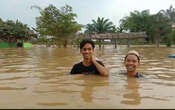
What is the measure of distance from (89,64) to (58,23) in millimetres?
A: 24439

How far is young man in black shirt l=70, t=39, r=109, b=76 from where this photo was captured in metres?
4.31

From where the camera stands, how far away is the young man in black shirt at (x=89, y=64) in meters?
4.31

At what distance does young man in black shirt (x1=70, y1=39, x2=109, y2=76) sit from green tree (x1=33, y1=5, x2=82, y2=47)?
78.6ft

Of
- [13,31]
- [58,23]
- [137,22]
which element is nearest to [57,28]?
[58,23]

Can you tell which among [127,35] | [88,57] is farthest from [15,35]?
[88,57]

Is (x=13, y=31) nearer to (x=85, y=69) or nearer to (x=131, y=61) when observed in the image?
(x=85, y=69)

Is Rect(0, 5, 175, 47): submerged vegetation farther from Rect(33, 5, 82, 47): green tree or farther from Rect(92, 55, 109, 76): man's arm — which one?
Answer: Rect(92, 55, 109, 76): man's arm

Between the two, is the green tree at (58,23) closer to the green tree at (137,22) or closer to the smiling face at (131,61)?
the green tree at (137,22)

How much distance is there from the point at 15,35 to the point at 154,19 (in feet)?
66.5

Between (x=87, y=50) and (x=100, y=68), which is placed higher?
(x=87, y=50)

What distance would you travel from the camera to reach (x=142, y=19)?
4809cm

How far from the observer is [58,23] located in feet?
93.7

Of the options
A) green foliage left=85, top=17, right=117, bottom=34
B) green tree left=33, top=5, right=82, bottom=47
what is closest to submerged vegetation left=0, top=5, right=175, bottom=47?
green tree left=33, top=5, right=82, bottom=47

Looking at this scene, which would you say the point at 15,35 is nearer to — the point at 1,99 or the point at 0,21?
the point at 0,21
